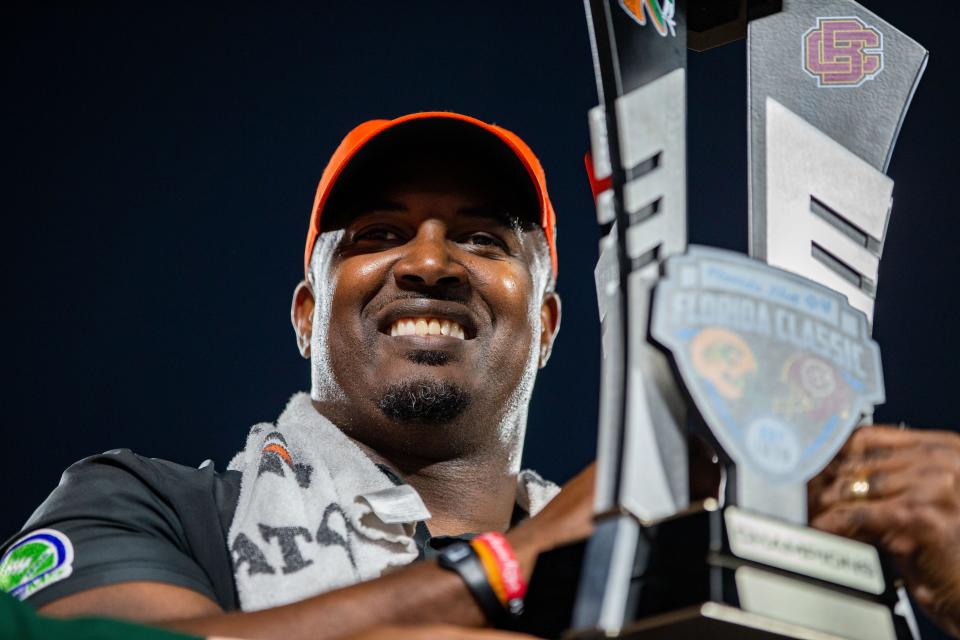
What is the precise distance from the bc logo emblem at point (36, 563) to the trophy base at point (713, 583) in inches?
20.2

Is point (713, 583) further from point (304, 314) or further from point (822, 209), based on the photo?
point (304, 314)

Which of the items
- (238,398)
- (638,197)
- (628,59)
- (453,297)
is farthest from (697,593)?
(238,398)

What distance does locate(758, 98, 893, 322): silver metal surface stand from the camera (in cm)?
106

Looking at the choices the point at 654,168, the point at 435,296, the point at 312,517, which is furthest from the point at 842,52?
the point at 312,517

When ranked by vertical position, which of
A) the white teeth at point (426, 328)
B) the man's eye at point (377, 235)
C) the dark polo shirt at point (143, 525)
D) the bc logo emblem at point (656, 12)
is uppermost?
the bc logo emblem at point (656, 12)

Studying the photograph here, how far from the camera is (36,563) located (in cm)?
117

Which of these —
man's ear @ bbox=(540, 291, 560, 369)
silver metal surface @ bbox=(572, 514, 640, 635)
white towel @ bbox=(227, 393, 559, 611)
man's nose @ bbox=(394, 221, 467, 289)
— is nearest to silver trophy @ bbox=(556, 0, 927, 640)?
silver metal surface @ bbox=(572, 514, 640, 635)

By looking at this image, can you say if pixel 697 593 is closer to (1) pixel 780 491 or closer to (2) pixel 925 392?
(1) pixel 780 491

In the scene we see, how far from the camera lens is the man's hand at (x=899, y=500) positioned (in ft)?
3.16

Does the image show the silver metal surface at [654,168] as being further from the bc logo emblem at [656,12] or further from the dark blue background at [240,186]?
the dark blue background at [240,186]

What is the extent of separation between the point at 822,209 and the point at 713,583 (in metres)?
0.41

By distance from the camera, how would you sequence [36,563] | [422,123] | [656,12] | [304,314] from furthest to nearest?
[304,314]
[422,123]
[36,563]
[656,12]

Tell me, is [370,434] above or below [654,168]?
below

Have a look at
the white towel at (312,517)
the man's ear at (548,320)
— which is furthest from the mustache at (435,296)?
the man's ear at (548,320)
